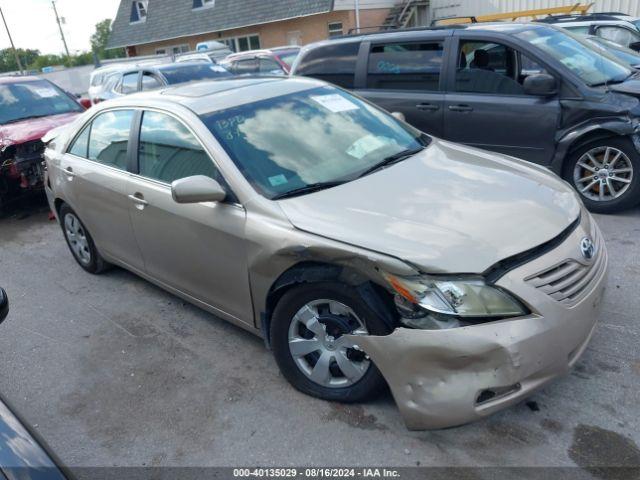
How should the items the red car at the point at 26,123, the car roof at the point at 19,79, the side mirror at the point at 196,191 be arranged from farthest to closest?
the car roof at the point at 19,79 < the red car at the point at 26,123 < the side mirror at the point at 196,191

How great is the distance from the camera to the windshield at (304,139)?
122 inches

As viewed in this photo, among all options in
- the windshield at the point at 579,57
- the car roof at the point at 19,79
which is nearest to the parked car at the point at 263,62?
the car roof at the point at 19,79

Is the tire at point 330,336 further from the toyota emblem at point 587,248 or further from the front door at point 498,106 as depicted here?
the front door at point 498,106

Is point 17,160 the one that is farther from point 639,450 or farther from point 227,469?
point 639,450

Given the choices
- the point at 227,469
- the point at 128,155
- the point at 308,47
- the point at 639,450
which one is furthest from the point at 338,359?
the point at 308,47

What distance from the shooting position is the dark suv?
4965 mm

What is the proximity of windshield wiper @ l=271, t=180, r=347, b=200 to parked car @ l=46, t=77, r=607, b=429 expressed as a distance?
0.5 inches

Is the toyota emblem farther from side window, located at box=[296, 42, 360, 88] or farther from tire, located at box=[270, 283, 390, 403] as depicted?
side window, located at box=[296, 42, 360, 88]

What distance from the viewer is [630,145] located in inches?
190

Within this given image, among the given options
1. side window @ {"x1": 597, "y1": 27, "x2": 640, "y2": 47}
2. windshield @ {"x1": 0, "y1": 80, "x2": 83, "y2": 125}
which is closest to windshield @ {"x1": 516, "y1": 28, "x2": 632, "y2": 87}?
side window @ {"x1": 597, "y1": 27, "x2": 640, "y2": 47}

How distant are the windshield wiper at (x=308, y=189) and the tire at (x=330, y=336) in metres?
0.53

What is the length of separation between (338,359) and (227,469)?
30.0 inches

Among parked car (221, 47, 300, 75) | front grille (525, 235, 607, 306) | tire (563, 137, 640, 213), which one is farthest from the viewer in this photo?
→ parked car (221, 47, 300, 75)

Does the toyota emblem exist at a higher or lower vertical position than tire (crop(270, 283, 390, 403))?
higher
